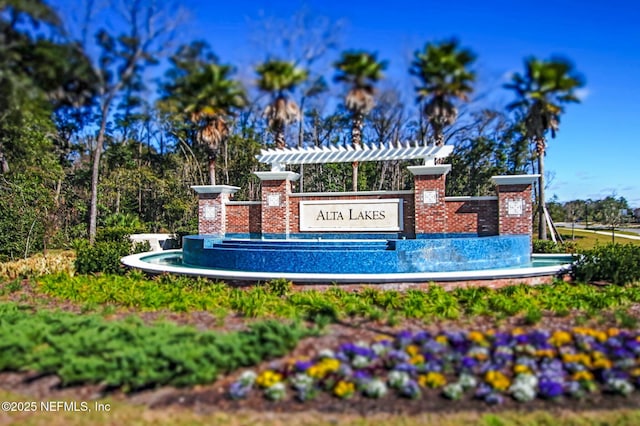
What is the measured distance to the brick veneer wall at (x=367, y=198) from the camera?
49.6 feet

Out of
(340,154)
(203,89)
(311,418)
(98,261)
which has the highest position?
(203,89)

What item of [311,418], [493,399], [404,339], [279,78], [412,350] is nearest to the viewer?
[311,418]

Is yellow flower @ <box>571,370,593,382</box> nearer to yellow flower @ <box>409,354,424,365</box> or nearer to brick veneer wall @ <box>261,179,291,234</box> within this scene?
yellow flower @ <box>409,354,424,365</box>

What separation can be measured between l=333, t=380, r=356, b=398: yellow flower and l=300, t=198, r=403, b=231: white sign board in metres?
10.6

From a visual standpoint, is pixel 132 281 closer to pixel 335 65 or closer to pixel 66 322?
pixel 66 322

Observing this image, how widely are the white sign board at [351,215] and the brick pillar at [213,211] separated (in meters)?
2.82

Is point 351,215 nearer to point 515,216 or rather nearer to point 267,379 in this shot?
point 515,216

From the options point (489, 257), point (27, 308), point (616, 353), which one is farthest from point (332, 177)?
point (616, 353)

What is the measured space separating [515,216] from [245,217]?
8.63 m

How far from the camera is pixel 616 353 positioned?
17.8ft

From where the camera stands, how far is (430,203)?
14797 millimetres

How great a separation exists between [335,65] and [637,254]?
8.01 m

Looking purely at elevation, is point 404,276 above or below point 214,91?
below

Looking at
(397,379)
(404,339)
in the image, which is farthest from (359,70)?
(397,379)
